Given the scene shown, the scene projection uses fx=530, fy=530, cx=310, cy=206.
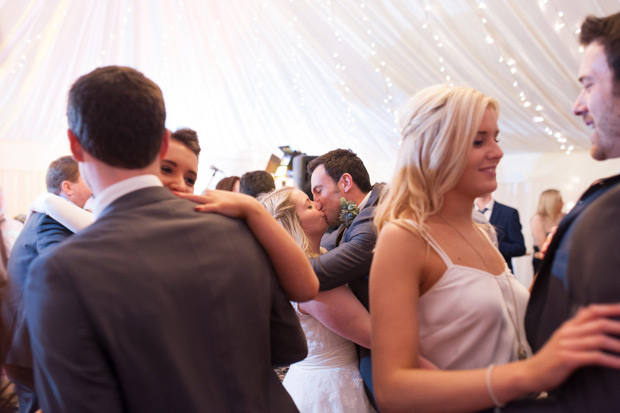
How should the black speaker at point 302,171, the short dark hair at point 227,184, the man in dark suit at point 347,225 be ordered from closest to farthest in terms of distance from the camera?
the man in dark suit at point 347,225 → the short dark hair at point 227,184 → the black speaker at point 302,171

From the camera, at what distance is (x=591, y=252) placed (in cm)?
101

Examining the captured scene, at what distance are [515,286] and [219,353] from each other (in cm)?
86

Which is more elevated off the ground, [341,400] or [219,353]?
[219,353]

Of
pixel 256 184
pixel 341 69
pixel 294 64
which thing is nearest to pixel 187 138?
pixel 256 184

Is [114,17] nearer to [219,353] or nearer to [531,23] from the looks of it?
[531,23]

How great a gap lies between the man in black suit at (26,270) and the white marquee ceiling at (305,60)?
13.4 feet

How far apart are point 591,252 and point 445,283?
452mm

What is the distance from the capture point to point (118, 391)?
1.08 metres

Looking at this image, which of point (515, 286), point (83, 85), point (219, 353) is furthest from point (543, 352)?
point (83, 85)

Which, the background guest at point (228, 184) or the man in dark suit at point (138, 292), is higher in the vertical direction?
the man in dark suit at point (138, 292)

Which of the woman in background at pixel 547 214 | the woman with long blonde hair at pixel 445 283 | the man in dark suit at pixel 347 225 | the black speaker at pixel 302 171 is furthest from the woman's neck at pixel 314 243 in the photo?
the woman in background at pixel 547 214

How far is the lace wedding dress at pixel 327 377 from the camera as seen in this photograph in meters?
2.40

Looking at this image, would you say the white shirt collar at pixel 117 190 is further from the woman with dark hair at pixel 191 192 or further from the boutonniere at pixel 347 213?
the boutonniere at pixel 347 213

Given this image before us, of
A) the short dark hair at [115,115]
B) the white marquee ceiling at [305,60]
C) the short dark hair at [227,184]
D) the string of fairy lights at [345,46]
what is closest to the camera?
the short dark hair at [115,115]
